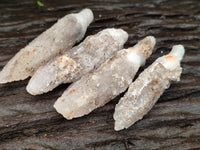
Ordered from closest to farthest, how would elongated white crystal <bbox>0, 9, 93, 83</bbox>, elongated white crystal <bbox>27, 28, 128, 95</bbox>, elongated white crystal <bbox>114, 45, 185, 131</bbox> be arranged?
elongated white crystal <bbox>114, 45, 185, 131</bbox>
elongated white crystal <bbox>27, 28, 128, 95</bbox>
elongated white crystal <bbox>0, 9, 93, 83</bbox>

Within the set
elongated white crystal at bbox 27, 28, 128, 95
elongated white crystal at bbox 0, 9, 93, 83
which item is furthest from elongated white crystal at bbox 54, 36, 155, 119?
elongated white crystal at bbox 0, 9, 93, 83

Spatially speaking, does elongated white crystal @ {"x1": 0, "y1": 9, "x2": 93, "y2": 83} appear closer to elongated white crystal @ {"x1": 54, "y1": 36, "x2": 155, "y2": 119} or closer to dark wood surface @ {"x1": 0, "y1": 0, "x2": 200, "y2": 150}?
dark wood surface @ {"x1": 0, "y1": 0, "x2": 200, "y2": 150}

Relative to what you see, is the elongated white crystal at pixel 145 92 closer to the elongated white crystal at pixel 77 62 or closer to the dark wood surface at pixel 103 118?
the dark wood surface at pixel 103 118

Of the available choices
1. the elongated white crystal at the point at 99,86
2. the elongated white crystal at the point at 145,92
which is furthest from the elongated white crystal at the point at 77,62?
the elongated white crystal at the point at 145,92

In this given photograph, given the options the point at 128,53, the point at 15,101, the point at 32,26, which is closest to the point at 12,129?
the point at 15,101

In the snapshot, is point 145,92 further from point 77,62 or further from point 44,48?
point 44,48

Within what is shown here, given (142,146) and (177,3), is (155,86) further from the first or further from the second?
(177,3)
